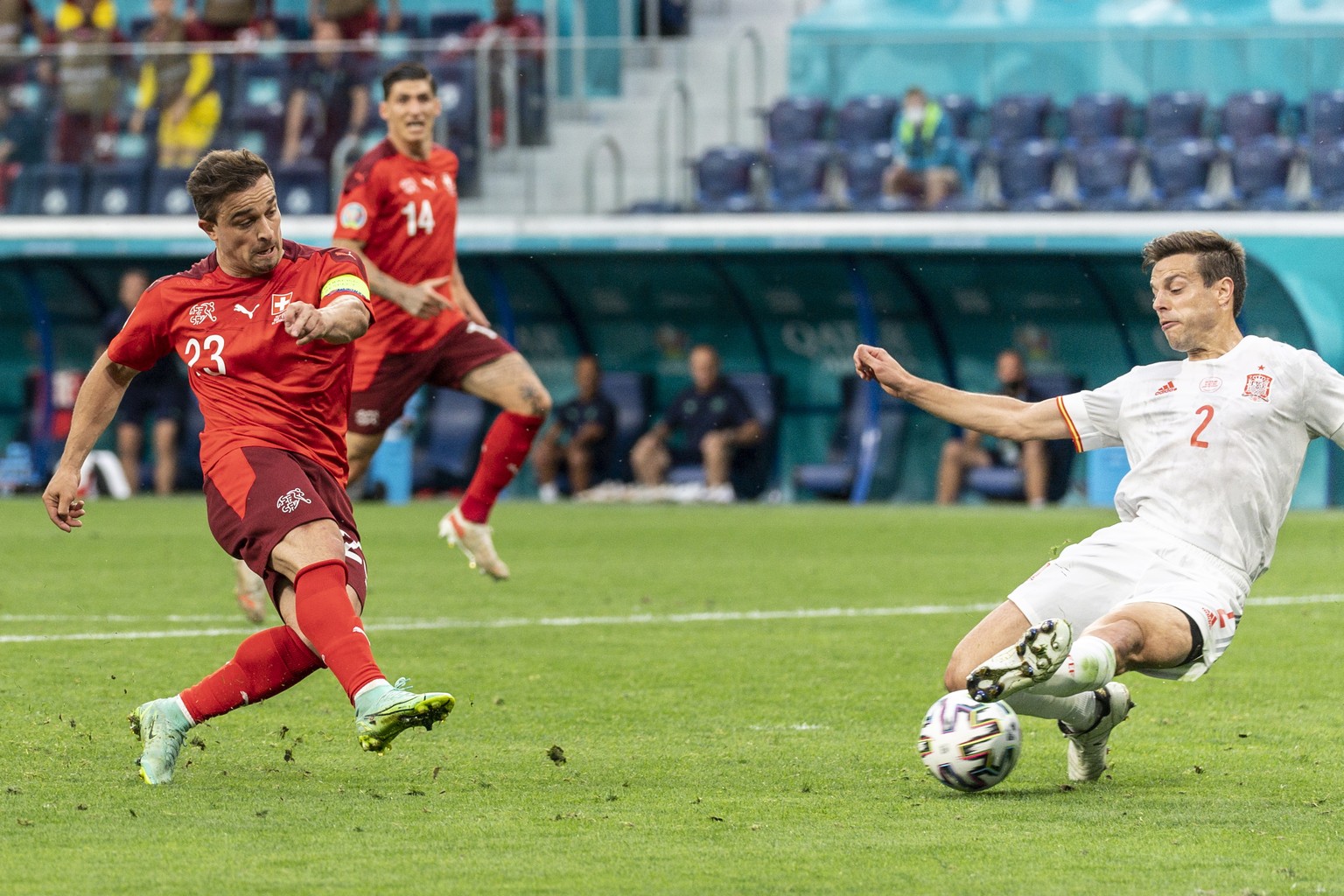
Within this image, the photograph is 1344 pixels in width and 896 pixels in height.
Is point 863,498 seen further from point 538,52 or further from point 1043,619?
point 1043,619

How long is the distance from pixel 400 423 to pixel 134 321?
13162 millimetres

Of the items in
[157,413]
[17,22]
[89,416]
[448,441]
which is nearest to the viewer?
[89,416]

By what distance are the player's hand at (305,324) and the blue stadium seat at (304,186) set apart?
1369cm

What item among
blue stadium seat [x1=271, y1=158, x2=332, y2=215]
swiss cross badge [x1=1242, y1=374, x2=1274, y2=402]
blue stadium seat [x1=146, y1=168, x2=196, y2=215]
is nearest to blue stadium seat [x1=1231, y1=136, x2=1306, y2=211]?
blue stadium seat [x1=271, y1=158, x2=332, y2=215]

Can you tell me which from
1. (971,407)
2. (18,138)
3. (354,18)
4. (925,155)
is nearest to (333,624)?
(971,407)

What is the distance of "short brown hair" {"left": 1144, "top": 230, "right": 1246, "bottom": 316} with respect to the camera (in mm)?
5047

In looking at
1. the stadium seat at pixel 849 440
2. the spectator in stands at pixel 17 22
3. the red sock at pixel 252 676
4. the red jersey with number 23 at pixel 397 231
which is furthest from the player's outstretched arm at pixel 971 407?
the spectator in stands at pixel 17 22

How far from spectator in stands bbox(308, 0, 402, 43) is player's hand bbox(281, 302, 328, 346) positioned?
1580 cm

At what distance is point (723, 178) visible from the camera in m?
18.0

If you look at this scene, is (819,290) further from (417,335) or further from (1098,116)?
(417,335)

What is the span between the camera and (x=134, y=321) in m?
5.23

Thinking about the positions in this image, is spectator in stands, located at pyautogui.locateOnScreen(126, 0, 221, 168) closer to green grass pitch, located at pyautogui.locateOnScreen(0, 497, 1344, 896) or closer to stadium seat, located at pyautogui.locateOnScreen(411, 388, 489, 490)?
stadium seat, located at pyautogui.locateOnScreen(411, 388, 489, 490)

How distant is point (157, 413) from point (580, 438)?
422 cm

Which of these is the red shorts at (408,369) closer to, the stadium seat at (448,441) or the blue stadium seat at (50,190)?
the stadium seat at (448,441)
